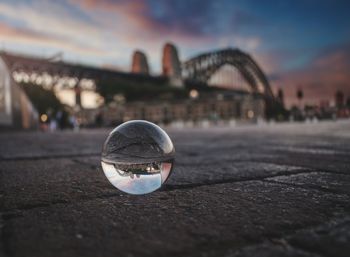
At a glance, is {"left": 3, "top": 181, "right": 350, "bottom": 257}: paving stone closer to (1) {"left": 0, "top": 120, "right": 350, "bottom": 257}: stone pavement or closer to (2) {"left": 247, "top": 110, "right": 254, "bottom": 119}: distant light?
(1) {"left": 0, "top": 120, "right": 350, "bottom": 257}: stone pavement

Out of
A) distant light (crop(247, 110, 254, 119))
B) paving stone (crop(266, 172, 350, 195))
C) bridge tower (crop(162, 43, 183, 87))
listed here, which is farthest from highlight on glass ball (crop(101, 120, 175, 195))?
bridge tower (crop(162, 43, 183, 87))

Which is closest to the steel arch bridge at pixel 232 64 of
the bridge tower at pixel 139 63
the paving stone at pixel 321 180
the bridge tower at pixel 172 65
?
the bridge tower at pixel 172 65

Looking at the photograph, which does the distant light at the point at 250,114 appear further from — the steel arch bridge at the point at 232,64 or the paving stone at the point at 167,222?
the paving stone at the point at 167,222

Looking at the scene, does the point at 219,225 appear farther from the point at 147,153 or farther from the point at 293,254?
the point at 147,153

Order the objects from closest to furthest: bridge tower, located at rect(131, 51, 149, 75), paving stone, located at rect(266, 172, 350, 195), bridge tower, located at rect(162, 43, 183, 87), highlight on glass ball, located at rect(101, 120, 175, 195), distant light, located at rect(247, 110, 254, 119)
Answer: highlight on glass ball, located at rect(101, 120, 175, 195) → paving stone, located at rect(266, 172, 350, 195) → distant light, located at rect(247, 110, 254, 119) → bridge tower, located at rect(162, 43, 183, 87) → bridge tower, located at rect(131, 51, 149, 75)

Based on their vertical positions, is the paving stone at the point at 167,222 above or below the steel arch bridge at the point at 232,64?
below

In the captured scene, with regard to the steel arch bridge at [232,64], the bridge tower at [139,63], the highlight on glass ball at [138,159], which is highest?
the bridge tower at [139,63]
